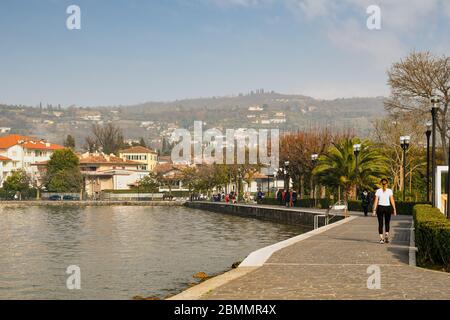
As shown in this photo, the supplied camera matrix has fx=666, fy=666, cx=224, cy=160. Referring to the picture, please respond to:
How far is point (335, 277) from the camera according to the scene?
11672mm

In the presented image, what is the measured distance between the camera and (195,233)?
3491 cm

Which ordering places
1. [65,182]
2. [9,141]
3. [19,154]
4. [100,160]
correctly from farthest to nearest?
[9,141] < [19,154] < [100,160] < [65,182]

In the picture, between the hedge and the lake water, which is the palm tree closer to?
the lake water

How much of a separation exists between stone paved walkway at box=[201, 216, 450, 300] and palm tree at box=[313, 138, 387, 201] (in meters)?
30.2

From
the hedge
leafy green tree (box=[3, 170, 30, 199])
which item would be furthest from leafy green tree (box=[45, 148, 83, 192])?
the hedge

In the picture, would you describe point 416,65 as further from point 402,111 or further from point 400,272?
point 400,272

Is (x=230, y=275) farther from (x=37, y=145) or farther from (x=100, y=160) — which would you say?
(x=37, y=145)

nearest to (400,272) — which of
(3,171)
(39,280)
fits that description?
(39,280)

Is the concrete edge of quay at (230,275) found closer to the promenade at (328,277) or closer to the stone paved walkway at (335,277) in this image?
the promenade at (328,277)

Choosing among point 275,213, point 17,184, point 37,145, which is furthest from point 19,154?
point 275,213

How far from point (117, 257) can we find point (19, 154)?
390 feet

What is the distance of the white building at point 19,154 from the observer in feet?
427

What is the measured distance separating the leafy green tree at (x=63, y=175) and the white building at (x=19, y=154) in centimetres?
1804

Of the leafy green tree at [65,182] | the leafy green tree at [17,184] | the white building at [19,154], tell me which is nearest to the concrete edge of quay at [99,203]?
the leafy green tree at [65,182]
